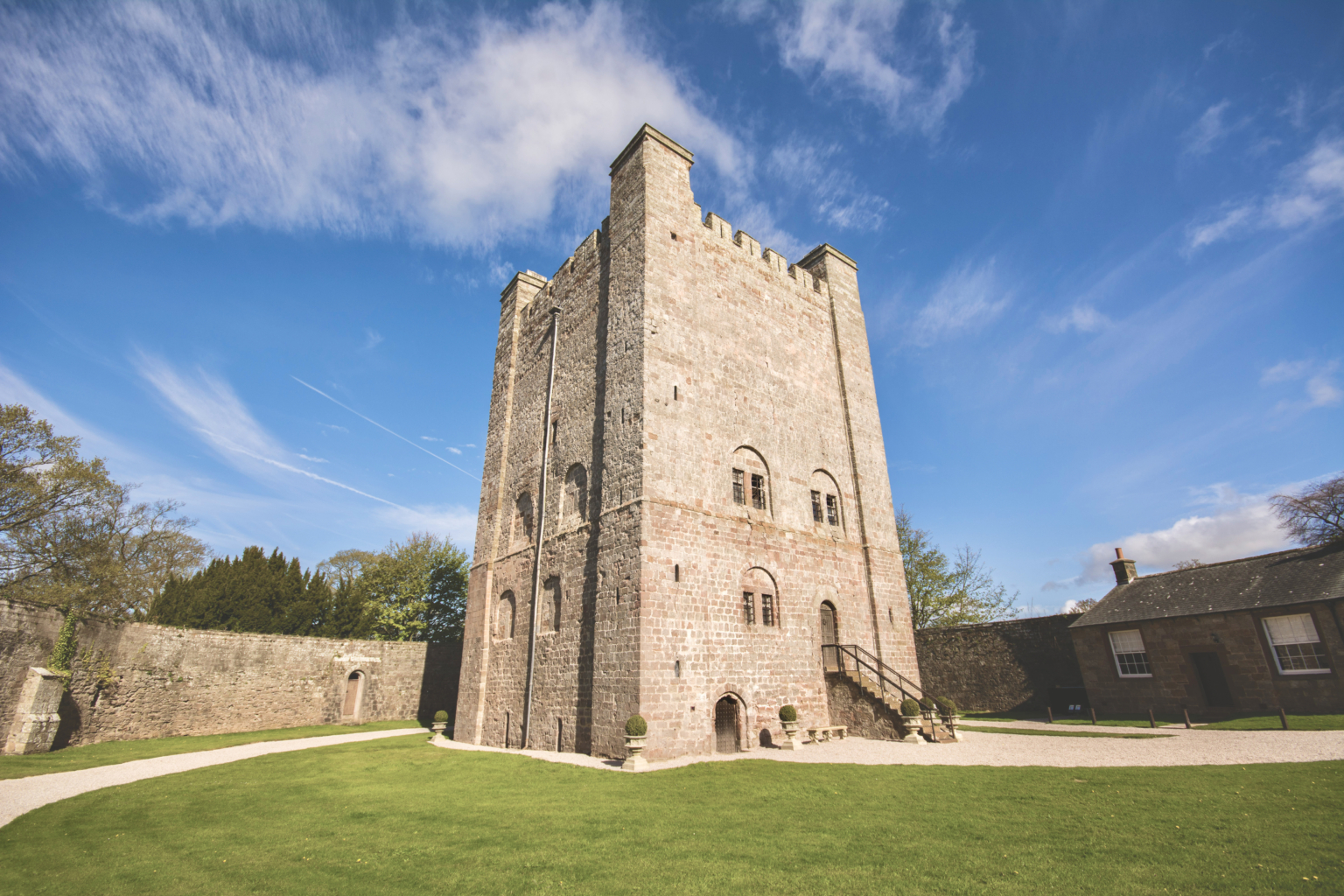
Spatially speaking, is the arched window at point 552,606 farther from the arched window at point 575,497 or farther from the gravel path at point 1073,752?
the gravel path at point 1073,752

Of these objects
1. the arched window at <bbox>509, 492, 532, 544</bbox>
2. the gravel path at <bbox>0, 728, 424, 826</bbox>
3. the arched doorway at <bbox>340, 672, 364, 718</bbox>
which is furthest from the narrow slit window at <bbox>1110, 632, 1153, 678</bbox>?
the arched doorway at <bbox>340, 672, 364, 718</bbox>

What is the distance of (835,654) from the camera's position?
56.2 ft

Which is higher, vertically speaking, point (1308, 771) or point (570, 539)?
point (570, 539)

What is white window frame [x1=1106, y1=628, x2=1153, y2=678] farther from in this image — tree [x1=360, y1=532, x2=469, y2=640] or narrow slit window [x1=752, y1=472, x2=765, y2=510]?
tree [x1=360, y1=532, x2=469, y2=640]

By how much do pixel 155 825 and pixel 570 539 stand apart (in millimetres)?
9917

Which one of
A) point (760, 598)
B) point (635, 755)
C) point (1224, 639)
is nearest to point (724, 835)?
point (635, 755)

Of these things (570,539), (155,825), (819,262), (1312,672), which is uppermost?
(819,262)

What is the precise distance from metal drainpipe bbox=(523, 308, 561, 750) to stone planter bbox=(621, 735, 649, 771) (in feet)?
17.6

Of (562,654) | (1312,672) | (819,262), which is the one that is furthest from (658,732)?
(819,262)

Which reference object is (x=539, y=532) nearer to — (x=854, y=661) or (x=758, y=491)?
(x=758, y=491)

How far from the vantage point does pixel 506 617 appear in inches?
754

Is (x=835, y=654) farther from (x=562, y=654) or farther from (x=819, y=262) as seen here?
(x=819, y=262)

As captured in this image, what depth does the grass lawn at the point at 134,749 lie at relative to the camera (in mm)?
13453

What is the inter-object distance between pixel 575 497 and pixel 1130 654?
59.3ft
